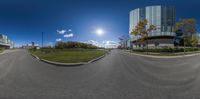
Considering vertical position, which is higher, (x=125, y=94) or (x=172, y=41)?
(x=172, y=41)

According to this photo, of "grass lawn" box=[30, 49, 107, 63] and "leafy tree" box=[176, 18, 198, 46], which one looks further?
"leafy tree" box=[176, 18, 198, 46]

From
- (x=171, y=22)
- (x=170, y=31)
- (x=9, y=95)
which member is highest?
(x=171, y=22)

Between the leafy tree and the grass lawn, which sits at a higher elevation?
the leafy tree

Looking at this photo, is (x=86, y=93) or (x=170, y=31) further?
(x=170, y=31)

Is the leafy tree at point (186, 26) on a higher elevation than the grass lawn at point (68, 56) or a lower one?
higher

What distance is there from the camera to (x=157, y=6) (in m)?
92.8

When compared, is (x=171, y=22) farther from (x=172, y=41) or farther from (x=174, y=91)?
(x=174, y=91)

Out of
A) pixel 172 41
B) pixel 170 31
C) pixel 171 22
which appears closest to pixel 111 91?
pixel 172 41

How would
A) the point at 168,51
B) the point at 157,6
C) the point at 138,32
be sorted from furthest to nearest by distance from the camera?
1. the point at 157,6
2. the point at 138,32
3. the point at 168,51

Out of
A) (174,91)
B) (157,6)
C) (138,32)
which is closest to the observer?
A: (174,91)

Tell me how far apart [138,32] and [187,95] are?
40.0m

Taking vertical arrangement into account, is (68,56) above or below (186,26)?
below

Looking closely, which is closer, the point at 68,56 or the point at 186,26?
the point at 68,56

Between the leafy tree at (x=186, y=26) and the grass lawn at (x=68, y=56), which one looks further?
the leafy tree at (x=186, y=26)
